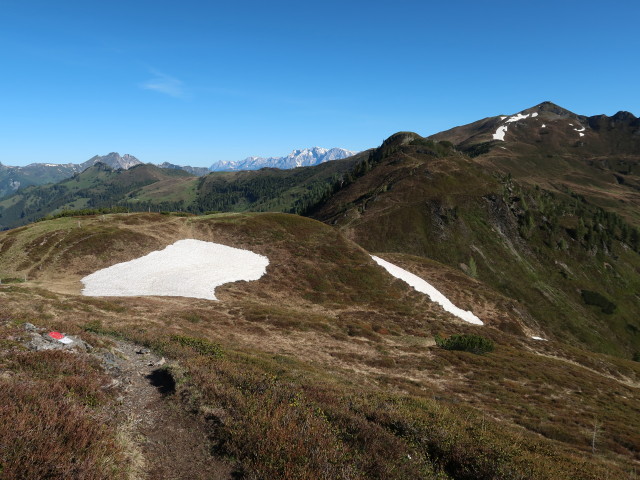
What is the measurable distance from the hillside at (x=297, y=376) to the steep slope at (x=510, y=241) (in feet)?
190

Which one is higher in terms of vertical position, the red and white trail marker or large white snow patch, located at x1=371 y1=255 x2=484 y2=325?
the red and white trail marker

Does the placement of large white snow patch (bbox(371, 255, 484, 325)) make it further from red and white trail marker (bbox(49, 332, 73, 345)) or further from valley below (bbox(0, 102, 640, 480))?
red and white trail marker (bbox(49, 332, 73, 345))

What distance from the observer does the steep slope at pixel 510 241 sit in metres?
120

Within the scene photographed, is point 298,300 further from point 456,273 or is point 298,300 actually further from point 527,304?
point 527,304

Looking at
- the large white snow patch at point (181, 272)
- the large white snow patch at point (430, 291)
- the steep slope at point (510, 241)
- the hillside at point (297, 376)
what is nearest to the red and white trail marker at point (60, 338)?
the hillside at point (297, 376)

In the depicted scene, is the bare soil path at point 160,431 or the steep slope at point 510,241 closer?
the bare soil path at point 160,431

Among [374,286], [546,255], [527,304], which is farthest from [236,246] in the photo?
[546,255]

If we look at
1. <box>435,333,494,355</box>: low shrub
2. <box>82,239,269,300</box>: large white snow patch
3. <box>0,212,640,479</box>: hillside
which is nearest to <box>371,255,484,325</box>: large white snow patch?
<box>0,212,640,479</box>: hillside

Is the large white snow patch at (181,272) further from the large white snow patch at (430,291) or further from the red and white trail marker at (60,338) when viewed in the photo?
the red and white trail marker at (60,338)

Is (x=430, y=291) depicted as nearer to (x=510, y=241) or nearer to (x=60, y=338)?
(x=60, y=338)

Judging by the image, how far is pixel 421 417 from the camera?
13680mm

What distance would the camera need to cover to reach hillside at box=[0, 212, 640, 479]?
9773 mm

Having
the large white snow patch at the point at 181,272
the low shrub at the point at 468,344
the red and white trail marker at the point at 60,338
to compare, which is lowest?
the low shrub at the point at 468,344

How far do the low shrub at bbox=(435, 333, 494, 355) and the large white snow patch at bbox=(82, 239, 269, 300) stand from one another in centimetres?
3076
